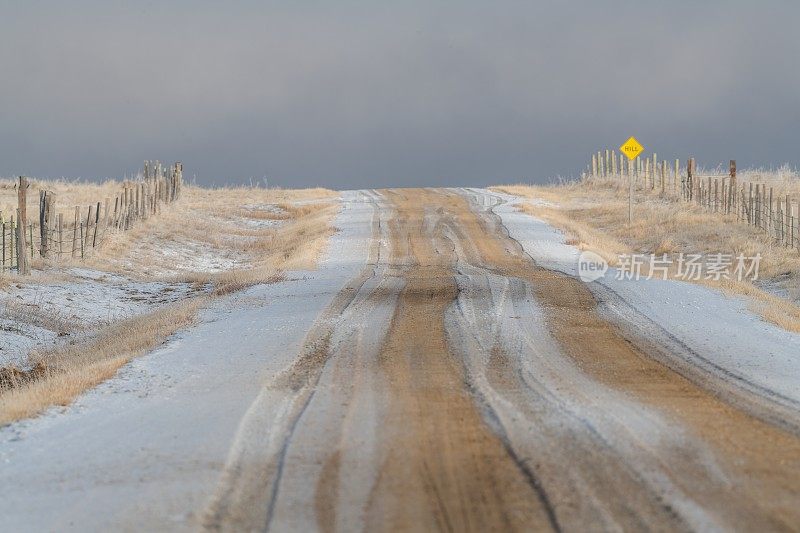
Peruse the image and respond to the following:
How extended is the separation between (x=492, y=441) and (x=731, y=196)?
32.0 m

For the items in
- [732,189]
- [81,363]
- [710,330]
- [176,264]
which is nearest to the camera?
[81,363]

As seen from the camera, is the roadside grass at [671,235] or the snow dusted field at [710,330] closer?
the snow dusted field at [710,330]

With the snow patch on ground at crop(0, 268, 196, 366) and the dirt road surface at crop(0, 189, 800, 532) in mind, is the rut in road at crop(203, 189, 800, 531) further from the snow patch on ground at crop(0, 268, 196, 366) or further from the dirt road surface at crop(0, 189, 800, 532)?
the snow patch on ground at crop(0, 268, 196, 366)

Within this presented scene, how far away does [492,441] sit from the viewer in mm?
6805

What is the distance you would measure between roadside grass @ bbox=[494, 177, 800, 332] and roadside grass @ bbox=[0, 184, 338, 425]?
8.56 metres

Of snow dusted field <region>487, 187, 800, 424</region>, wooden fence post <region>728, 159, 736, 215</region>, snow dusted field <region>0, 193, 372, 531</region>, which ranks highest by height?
wooden fence post <region>728, 159, 736, 215</region>

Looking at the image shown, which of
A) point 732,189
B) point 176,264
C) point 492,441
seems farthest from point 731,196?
point 492,441

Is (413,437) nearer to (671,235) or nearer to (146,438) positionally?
(146,438)

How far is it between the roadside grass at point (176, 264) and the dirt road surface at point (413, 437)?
54cm

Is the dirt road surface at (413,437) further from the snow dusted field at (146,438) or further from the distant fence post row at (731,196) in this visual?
the distant fence post row at (731,196)

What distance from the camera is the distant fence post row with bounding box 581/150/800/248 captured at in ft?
96.9

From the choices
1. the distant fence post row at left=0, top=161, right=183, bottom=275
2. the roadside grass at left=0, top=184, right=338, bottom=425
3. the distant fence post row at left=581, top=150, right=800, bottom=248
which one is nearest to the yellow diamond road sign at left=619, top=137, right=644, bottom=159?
the distant fence post row at left=581, top=150, right=800, bottom=248

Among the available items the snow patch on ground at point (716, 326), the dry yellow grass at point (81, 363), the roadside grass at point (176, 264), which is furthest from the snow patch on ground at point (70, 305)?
the snow patch on ground at point (716, 326)

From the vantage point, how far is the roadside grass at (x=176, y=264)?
10.1 meters
